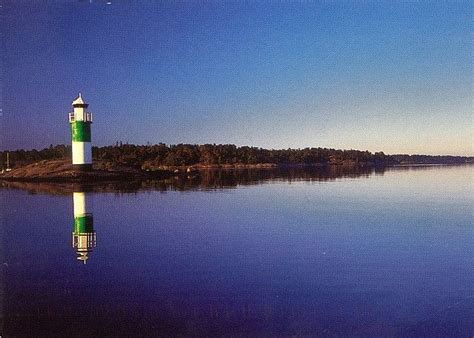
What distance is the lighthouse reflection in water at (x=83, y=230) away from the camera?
38.2 ft

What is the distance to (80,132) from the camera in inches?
1284

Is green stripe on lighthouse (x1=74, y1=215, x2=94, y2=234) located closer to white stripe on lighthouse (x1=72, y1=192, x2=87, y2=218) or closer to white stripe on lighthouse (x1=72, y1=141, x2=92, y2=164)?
white stripe on lighthouse (x1=72, y1=192, x2=87, y2=218)

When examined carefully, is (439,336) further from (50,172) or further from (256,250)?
(50,172)

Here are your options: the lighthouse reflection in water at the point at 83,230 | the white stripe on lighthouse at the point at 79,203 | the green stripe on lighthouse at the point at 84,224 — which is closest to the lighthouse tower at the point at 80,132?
the white stripe on lighthouse at the point at 79,203

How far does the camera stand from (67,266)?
Answer: 9.97 m

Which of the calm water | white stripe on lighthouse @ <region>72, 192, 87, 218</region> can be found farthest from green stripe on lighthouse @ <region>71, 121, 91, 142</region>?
the calm water

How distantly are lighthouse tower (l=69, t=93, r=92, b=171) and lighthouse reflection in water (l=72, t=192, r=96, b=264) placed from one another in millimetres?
11255

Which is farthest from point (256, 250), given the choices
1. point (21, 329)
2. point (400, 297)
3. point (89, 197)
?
point (89, 197)

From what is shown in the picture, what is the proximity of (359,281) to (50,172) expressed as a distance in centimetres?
3204

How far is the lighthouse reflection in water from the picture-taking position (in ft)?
38.2

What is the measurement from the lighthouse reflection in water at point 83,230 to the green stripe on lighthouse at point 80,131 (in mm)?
11391

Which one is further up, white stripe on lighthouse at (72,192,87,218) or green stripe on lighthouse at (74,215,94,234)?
white stripe on lighthouse at (72,192,87,218)

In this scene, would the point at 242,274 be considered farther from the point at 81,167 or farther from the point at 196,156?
the point at 196,156

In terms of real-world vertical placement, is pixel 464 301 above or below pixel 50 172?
below
